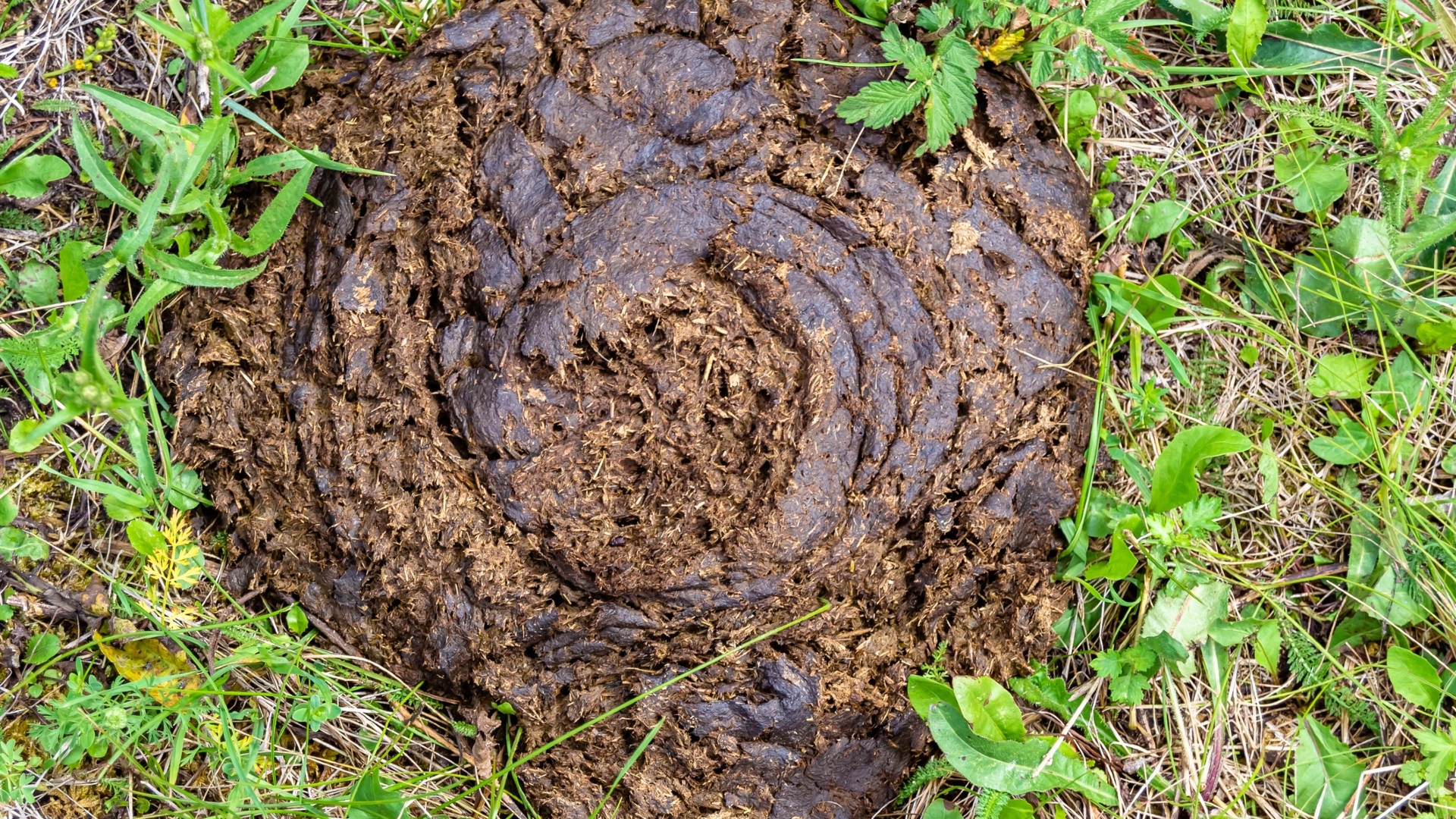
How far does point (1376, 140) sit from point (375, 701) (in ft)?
11.5

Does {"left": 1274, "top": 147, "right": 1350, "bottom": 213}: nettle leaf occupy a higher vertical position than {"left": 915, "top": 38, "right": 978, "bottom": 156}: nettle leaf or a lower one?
lower

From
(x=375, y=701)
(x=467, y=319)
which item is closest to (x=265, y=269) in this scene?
(x=467, y=319)

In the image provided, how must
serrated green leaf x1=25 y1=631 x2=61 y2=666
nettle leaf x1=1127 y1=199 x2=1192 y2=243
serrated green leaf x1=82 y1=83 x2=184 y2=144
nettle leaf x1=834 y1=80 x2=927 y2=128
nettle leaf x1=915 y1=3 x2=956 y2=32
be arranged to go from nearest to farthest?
serrated green leaf x1=82 y1=83 x2=184 y2=144, nettle leaf x1=834 y1=80 x2=927 y2=128, nettle leaf x1=915 y1=3 x2=956 y2=32, serrated green leaf x1=25 y1=631 x2=61 y2=666, nettle leaf x1=1127 y1=199 x2=1192 y2=243

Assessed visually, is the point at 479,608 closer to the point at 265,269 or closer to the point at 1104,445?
the point at 265,269

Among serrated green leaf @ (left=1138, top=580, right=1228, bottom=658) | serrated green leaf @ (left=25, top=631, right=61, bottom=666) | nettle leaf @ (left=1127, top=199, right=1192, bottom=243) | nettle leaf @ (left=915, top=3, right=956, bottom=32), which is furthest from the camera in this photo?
nettle leaf @ (left=1127, top=199, right=1192, bottom=243)

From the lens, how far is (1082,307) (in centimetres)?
272

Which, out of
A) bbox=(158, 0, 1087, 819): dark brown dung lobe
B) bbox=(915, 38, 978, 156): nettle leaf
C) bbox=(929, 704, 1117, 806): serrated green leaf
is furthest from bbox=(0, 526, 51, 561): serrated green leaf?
bbox=(915, 38, 978, 156): nettle leaf

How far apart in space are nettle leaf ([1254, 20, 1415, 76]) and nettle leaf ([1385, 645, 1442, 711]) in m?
1.84

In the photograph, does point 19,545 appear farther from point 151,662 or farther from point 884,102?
point 884,102

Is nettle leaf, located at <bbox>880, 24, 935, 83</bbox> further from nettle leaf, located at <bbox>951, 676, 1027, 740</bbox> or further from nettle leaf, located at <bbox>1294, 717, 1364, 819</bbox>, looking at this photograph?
nettle leaf, located at <bbox>1294, 717, 1364, 819</bbox>

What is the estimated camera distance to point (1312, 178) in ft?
9.68

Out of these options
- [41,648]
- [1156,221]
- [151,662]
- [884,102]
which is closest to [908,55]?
[884,102]

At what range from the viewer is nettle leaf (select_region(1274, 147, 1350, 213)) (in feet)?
9.64

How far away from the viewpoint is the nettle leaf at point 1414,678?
281 cm
